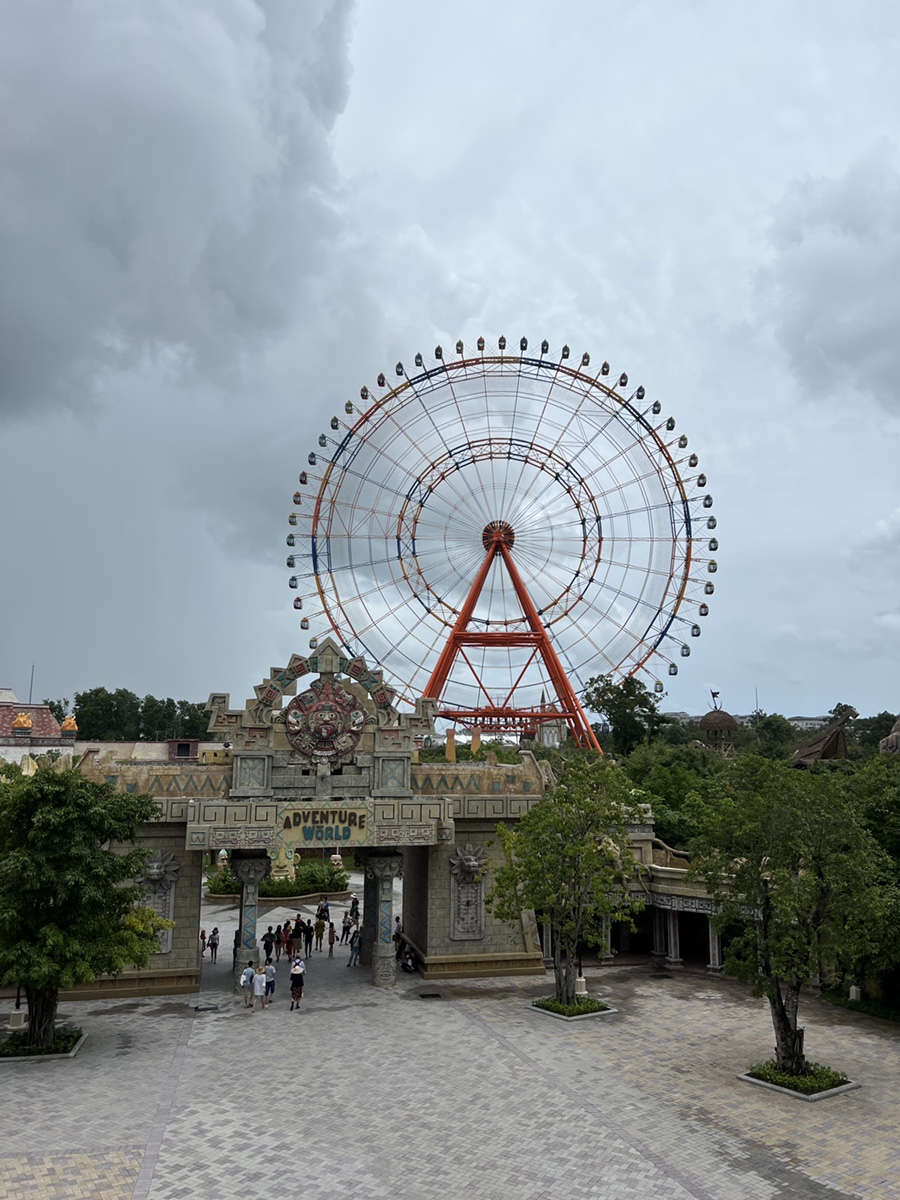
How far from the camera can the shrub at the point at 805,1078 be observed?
19.5 m

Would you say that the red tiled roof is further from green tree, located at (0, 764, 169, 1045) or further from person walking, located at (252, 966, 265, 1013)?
green tree, located at (0, 764, 169, 1045)

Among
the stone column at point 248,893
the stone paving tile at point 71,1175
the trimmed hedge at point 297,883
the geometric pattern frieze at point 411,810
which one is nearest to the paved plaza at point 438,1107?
the stone paving tile at point 71,1175

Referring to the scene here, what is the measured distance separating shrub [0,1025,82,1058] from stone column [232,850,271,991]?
6.68 metres

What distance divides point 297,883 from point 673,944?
24184mm

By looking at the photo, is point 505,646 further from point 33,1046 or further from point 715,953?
point 33,1046

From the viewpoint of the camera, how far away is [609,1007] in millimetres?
27047

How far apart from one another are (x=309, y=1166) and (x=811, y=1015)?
17.2 meters

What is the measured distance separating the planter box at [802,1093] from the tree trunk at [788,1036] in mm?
650

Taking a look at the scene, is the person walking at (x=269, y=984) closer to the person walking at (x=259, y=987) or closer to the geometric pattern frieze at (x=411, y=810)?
the person walking at (x=259, y=987)

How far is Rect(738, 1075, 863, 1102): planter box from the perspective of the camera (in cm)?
1920

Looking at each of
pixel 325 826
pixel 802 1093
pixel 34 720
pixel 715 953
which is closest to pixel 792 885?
pixel 802 1093

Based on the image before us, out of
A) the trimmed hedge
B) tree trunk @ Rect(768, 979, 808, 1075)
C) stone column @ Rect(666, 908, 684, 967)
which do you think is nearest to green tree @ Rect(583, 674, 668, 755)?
the trimmed hedge

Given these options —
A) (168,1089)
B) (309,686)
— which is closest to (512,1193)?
→ (168,1089)

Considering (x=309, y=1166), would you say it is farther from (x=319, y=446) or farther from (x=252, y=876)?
(x=319, y=446)
